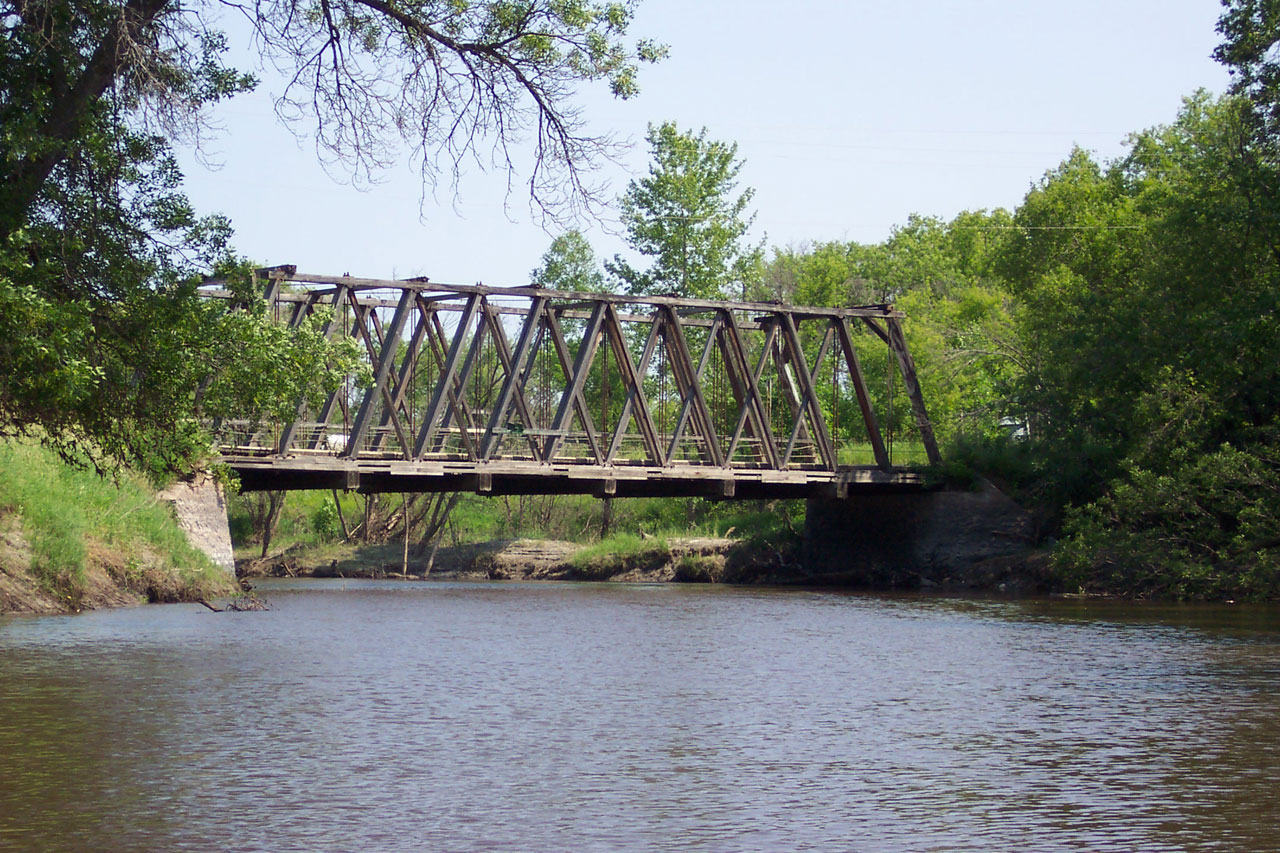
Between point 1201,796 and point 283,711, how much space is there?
8014 mm

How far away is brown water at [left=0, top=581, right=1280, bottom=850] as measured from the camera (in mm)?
8922

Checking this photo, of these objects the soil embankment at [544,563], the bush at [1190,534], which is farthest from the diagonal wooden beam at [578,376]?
the soil embankment at [544,563]

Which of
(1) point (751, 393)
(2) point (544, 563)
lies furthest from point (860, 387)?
(2) point (544, 563)

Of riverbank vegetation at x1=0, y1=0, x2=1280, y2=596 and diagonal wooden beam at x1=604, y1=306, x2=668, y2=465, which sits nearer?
riverbank vegetation at x1=0, y1=0, x2=1280, y2=596

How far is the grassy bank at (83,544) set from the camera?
77.1 ft

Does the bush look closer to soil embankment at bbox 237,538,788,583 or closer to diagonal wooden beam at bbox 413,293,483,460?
soil embankment at bbox 237,538,788,583

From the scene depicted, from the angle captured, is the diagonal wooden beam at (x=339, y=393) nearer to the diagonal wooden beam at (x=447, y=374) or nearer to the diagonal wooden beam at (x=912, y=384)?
the diagonal wooden beam at (x=447, y=374)

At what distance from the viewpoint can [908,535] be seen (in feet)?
136

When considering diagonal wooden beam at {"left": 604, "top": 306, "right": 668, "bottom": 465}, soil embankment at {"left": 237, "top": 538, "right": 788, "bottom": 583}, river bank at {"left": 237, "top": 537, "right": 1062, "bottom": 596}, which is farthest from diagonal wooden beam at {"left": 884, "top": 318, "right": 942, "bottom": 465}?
diagonal wooden beam at {"left": 604, "top": 306, "right": 668, "bottom": 465}

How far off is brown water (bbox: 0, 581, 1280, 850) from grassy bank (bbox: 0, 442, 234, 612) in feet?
5.92

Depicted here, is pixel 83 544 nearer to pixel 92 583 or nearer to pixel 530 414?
pixel 92 583

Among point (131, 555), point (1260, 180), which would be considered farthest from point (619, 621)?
point (1260, 180)

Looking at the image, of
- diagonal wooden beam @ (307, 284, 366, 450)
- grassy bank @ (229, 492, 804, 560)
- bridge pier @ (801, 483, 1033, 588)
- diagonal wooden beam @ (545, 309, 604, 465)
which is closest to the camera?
diagonal wooden beam @ (307, 284, 366, 450)

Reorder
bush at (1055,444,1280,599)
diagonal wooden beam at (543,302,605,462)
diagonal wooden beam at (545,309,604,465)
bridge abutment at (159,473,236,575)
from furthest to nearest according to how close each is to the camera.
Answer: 1. diagonal wooden beam at (543,302,605,462)
2. diagonal wooden beam at (545,309,604,465)
3. bridge abutment at (159,473,236,575)
4. bush at (1055,444,1280,599)
